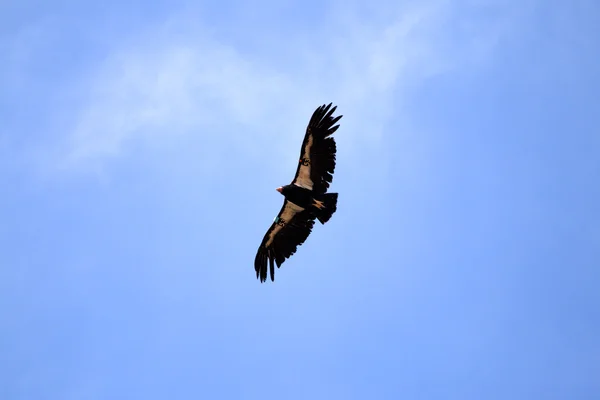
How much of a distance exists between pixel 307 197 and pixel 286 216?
2.83 m

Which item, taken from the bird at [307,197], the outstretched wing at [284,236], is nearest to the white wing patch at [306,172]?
the bird at [307,197]

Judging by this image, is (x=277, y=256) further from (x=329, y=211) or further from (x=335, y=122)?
(x=335, y=122)

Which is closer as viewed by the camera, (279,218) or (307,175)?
(307,175)


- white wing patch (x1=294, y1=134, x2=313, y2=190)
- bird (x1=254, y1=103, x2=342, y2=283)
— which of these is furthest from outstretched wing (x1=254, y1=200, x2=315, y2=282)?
white wing patch (x1=294, y1=134, x2=313, y2=190)

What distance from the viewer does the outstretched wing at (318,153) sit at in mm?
34188

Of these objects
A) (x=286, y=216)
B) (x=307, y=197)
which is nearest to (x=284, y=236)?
(x=286, y=216)

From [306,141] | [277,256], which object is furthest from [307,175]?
[277,256]

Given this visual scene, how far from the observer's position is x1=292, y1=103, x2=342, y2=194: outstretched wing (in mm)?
34188

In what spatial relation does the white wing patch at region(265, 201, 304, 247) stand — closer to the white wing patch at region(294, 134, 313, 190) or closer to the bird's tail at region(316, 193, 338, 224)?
the white wing patch at region(294, 134, 313, 190)

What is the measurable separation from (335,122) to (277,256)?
8.69 metres

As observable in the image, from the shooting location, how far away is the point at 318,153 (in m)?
34.6

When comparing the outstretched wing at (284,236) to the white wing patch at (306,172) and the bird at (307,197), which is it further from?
the white wing patch at (306,172)

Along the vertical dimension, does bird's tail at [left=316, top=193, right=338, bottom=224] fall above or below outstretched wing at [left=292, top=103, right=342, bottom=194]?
below

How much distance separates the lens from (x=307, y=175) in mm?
35375
